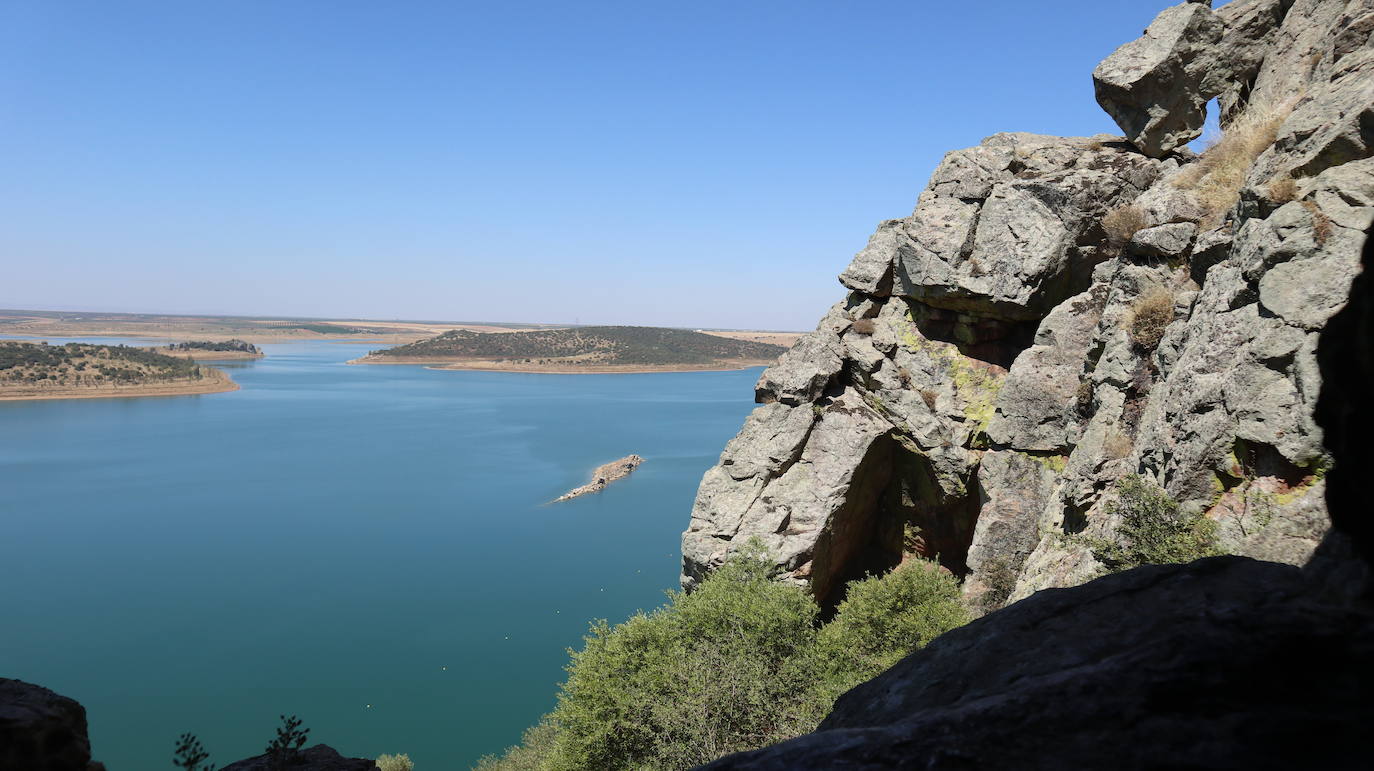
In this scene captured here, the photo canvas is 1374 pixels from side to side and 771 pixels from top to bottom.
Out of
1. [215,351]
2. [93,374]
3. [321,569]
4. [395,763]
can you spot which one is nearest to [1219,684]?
[395,763]

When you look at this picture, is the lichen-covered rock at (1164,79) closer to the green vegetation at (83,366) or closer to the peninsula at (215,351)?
the green vegetation at (83,366)

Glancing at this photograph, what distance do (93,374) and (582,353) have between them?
92.6 m

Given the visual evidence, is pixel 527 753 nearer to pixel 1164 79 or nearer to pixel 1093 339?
pixel 1093 339

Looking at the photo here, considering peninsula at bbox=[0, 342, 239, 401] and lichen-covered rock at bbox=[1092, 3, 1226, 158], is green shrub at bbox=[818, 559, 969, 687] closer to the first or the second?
lichen-covered rock at bbox=[1092, 3, 1226, 158]

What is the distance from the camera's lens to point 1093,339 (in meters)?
17.2

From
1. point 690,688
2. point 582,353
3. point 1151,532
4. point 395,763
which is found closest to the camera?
point 1151,532

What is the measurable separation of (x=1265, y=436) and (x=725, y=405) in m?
100

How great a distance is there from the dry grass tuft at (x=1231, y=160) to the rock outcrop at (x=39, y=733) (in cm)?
1834

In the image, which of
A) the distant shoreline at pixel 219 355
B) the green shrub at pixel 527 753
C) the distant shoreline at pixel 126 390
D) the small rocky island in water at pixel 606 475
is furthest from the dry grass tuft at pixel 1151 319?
the distant shoreline at pixel 219 355

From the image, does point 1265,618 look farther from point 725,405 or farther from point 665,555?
point 725,405

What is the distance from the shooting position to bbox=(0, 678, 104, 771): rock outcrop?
4824 mm

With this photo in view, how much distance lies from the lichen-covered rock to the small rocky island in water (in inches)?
1865

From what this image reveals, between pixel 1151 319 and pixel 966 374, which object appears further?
pixel 966 374

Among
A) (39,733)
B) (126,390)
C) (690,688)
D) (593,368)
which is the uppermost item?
(39,733)
